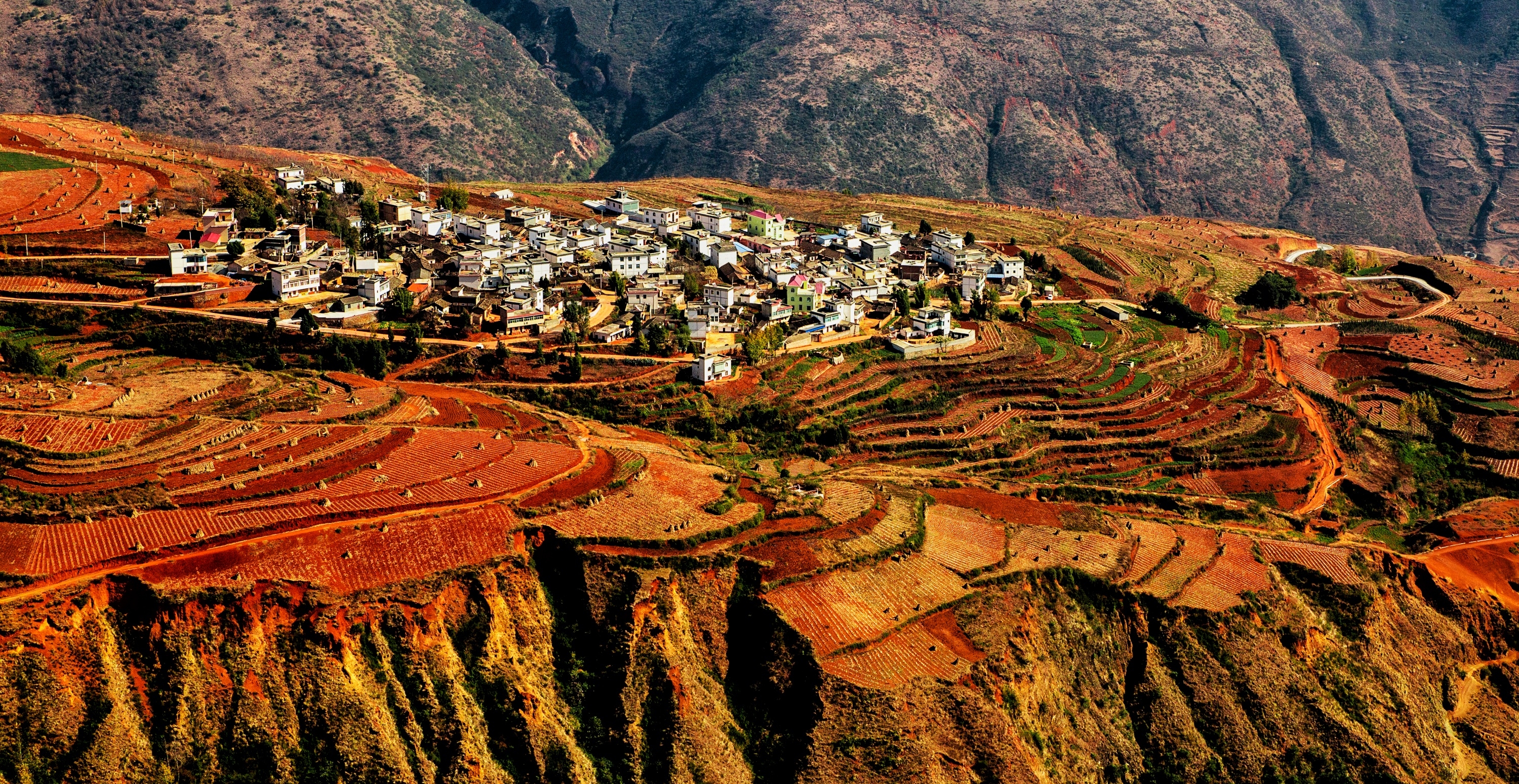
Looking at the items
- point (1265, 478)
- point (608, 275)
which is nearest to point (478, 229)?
point (608, 275)

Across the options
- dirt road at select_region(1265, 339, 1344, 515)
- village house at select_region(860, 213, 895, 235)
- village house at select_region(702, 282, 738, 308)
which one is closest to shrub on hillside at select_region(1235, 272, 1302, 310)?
dirt road at select_region(1265, 339, 1344, 515)

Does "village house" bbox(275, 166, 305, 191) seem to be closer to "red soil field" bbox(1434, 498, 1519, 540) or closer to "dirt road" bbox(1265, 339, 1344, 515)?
"dirt road" bbox(1265, 339, 1344, 515)

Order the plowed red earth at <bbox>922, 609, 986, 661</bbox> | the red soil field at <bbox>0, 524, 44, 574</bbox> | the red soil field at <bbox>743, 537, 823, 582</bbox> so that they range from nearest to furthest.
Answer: the red soil field at <bbox>0, 524, 44, 574</bbox> → the plowed red earth at <bbox>922, 609, 986, 661</bbox> → the red soil field at <bbox>743, 537, 823, 582</bbox>

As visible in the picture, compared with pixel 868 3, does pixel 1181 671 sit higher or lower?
lower

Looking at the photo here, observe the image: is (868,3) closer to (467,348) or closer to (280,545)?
(467,348)

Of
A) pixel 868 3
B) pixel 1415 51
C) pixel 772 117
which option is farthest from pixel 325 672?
pixel 1415 51

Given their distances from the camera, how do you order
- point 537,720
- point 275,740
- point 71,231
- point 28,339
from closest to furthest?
point 275,740
point 537,720
point 28,339
point 71,231

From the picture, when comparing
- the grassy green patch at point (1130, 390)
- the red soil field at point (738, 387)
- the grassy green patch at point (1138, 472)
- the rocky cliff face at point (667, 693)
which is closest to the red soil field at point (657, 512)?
the rocky cliff face at point (667, 693)
